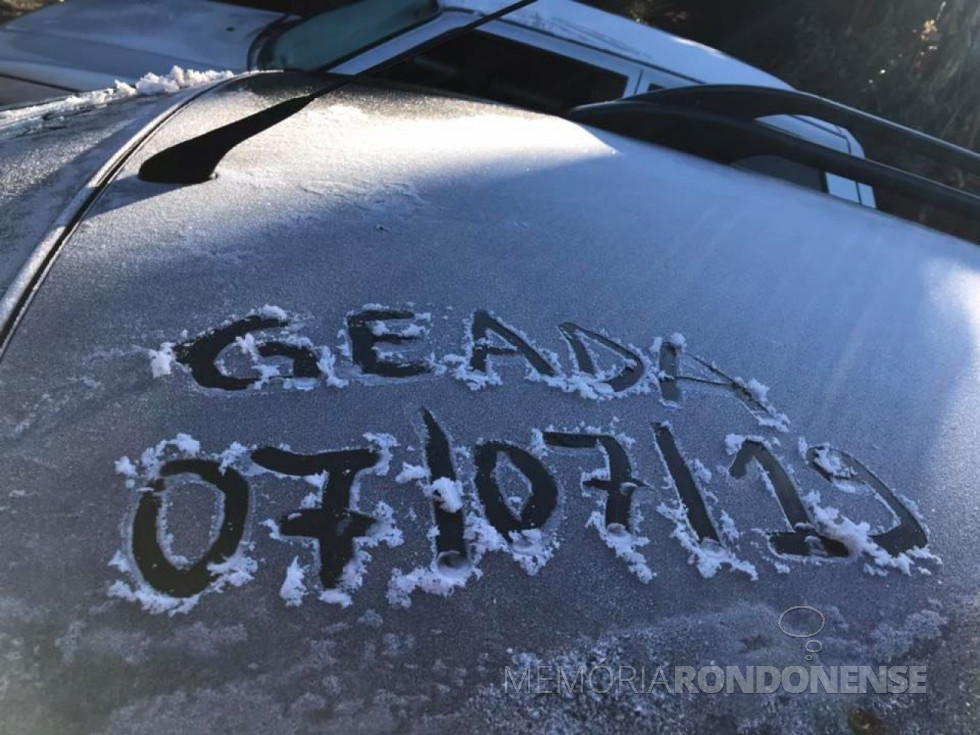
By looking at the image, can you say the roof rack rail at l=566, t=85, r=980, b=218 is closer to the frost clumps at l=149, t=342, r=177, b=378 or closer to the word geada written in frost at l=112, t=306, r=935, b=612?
the word geada written in frost at l=112, t=306, r=935, b=612

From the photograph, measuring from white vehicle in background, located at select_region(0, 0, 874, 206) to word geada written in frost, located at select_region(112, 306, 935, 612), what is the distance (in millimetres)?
2622

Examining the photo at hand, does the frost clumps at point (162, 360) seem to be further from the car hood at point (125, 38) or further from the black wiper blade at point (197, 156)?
the car hood at point (125, 38)

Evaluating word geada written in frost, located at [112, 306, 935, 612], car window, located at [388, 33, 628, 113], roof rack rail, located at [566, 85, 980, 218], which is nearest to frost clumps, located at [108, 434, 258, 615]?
word geada written in frost, located at [112, 306, 935, 612]

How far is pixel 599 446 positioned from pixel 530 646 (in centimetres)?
32

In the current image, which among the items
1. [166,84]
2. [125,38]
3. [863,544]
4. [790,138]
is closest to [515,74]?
[125,38]

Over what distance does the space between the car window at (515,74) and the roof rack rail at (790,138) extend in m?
1.55

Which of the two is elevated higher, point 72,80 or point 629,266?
point 629,266

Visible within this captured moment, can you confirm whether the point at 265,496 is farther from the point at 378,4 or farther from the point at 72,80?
the point at 378,4

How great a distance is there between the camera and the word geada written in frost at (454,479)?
110 centimetres

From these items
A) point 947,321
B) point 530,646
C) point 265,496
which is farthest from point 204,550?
point 947,321

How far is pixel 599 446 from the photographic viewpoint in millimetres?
1292

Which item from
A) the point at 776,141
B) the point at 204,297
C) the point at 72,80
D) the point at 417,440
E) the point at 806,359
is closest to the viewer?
the point at 417,440

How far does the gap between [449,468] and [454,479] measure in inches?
0.7

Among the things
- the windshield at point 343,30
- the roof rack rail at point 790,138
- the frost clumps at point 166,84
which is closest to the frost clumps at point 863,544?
the roof rack rail at point 790,138
